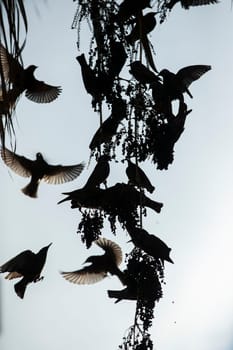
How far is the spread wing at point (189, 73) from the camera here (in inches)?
30.2

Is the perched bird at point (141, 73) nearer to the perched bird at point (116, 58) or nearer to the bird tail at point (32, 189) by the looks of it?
the perched bird at point (116, 58)

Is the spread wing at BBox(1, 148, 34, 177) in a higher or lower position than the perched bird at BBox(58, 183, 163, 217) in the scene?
higher

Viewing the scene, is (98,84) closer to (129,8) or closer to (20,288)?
(129,8)

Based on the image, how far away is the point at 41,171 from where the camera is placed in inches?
38.5

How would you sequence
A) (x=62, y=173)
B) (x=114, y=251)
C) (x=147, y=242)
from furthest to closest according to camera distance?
(x=62, y=173) → (x=114, y=251) → (x=147, y=242)

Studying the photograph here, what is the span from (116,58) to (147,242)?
22 centimetres

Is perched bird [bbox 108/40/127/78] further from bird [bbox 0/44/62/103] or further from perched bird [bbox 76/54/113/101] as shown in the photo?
bird [bbox 0/44/62/103]

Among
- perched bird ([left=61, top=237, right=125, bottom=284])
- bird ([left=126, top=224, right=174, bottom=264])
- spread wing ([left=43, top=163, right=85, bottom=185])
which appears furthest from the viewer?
spread wing ([left=43, top=163, right=85, bottom=185])

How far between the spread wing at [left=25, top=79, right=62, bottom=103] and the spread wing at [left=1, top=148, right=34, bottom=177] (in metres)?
0.09

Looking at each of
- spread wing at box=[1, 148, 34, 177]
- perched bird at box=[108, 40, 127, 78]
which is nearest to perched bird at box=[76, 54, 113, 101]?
perched bird at box=[108, 40, 127, 78]

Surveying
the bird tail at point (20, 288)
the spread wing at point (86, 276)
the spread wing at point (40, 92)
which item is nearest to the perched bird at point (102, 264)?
the spread wing at point (86, 276)

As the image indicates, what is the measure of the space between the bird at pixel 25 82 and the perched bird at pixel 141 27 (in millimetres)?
141

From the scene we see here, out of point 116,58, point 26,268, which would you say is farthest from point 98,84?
point 26,268

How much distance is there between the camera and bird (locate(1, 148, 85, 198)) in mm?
943
